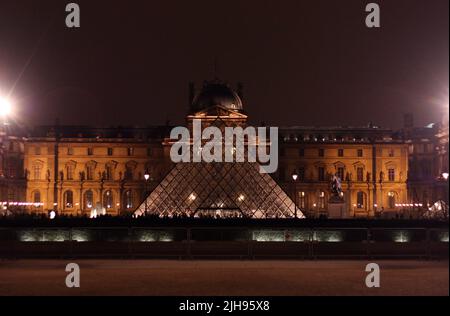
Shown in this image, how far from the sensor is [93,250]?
2467cm

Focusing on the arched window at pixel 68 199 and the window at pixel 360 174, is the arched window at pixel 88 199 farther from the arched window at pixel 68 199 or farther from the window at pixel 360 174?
the window at pixel 360 174

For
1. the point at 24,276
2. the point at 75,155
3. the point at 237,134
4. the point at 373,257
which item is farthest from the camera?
the point at 75,155

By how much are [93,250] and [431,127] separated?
77.7m

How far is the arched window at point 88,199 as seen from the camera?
89350mm

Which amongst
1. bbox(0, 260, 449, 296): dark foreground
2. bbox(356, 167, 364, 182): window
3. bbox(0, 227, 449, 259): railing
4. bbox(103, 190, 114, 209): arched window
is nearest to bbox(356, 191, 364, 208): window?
bbox(356, 167, 364, 182): window

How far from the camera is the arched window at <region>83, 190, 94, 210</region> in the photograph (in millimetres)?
89350

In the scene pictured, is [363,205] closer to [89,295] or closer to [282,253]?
[282,253]

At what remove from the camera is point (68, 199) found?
90125 millimetres

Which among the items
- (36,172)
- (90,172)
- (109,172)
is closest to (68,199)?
(90,172)

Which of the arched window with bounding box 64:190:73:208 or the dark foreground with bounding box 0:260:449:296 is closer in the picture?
the dark foreground with bounding box 0:260:449:296

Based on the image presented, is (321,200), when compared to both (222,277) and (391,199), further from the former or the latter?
(222,277)

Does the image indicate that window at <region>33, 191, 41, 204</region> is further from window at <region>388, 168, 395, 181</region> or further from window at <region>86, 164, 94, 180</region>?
window at <region>388, 168, 395, 181</region>

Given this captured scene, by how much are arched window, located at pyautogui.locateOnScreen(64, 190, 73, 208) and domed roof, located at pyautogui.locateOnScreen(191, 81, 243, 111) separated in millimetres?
17103
